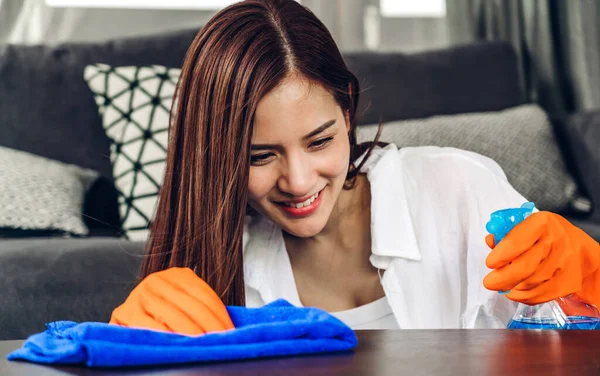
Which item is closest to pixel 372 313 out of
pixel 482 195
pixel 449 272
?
pixel 449 272

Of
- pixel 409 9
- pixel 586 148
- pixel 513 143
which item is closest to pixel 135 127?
pixel 513 143

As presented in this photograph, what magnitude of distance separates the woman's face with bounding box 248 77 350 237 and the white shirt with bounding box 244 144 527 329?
15 centimetres

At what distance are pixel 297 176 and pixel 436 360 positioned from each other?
20.6 inches

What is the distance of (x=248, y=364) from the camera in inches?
23.0

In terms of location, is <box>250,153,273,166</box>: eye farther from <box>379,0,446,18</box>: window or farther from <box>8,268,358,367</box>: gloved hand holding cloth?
<box>379,0,446,18</box>: window

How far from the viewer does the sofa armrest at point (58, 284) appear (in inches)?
58.1

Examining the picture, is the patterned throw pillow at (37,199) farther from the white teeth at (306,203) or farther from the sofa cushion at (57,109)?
the white teeth at (306,203)

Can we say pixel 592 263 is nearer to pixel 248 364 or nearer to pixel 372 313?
pixel 372 313

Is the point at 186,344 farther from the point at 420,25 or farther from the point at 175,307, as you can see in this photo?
the point at 420,25

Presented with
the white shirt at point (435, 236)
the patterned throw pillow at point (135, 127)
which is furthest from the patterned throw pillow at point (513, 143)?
the white shirt at point (435, 236)

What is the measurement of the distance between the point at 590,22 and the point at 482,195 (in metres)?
1.72

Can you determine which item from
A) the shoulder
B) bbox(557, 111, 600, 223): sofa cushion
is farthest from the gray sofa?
the shoulder

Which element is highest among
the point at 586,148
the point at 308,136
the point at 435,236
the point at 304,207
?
the point at 308,136

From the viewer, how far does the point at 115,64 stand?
224 cm
